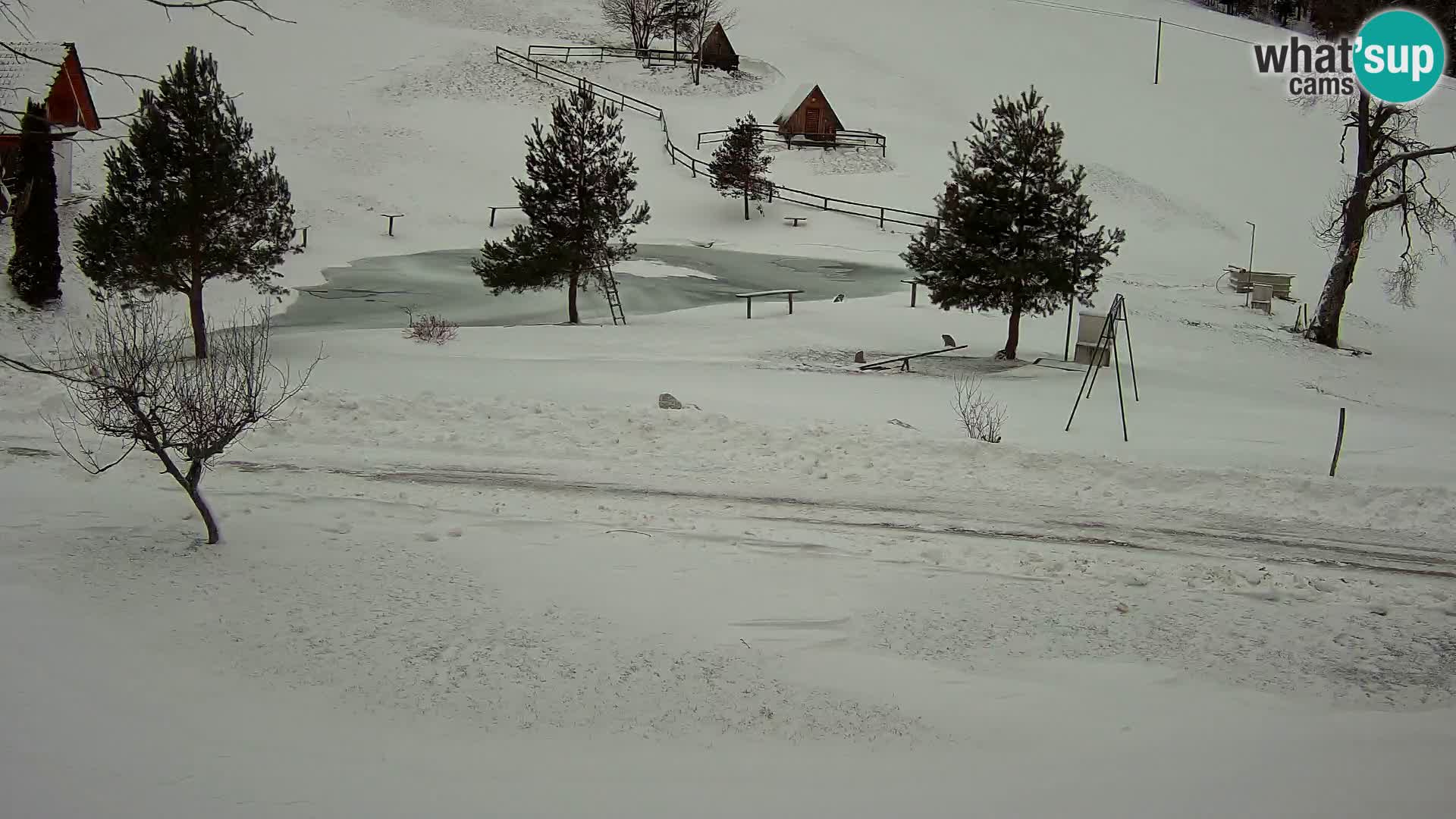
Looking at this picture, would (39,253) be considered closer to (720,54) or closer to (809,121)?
(809,121)

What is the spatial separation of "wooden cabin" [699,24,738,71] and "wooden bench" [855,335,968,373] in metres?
41.2

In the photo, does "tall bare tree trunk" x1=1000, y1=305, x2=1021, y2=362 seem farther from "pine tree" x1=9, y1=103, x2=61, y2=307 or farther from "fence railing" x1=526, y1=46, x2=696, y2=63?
"fence railing" x1=526, y1=46, x2=696, y2=63

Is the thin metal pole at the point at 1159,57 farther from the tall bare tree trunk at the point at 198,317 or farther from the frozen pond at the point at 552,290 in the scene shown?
the tall bare tree trunk at the point at 198,317

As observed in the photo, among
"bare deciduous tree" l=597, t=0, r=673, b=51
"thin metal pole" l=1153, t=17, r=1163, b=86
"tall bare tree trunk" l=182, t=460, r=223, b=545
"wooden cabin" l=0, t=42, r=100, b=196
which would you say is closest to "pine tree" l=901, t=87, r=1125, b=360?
"tall bare tree trunk" l=182, t=460, r=223, b=545

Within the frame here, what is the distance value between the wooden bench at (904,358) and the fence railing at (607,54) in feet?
138

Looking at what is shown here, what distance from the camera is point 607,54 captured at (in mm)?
61500

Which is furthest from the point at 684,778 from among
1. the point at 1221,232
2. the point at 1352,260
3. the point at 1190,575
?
the point at 1221,232

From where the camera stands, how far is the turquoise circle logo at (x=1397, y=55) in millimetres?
28922

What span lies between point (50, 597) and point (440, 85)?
4739cm

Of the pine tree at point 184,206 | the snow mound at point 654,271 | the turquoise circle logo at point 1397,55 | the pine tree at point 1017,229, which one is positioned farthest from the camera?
A: the snow mound at point 654,271

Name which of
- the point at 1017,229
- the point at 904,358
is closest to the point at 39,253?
the point at 904,358

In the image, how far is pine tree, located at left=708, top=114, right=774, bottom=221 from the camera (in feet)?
139

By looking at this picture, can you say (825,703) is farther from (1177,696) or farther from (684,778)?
(1177,696)

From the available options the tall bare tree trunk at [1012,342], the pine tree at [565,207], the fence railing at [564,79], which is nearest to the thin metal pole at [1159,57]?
the fence railing at [564,79]
